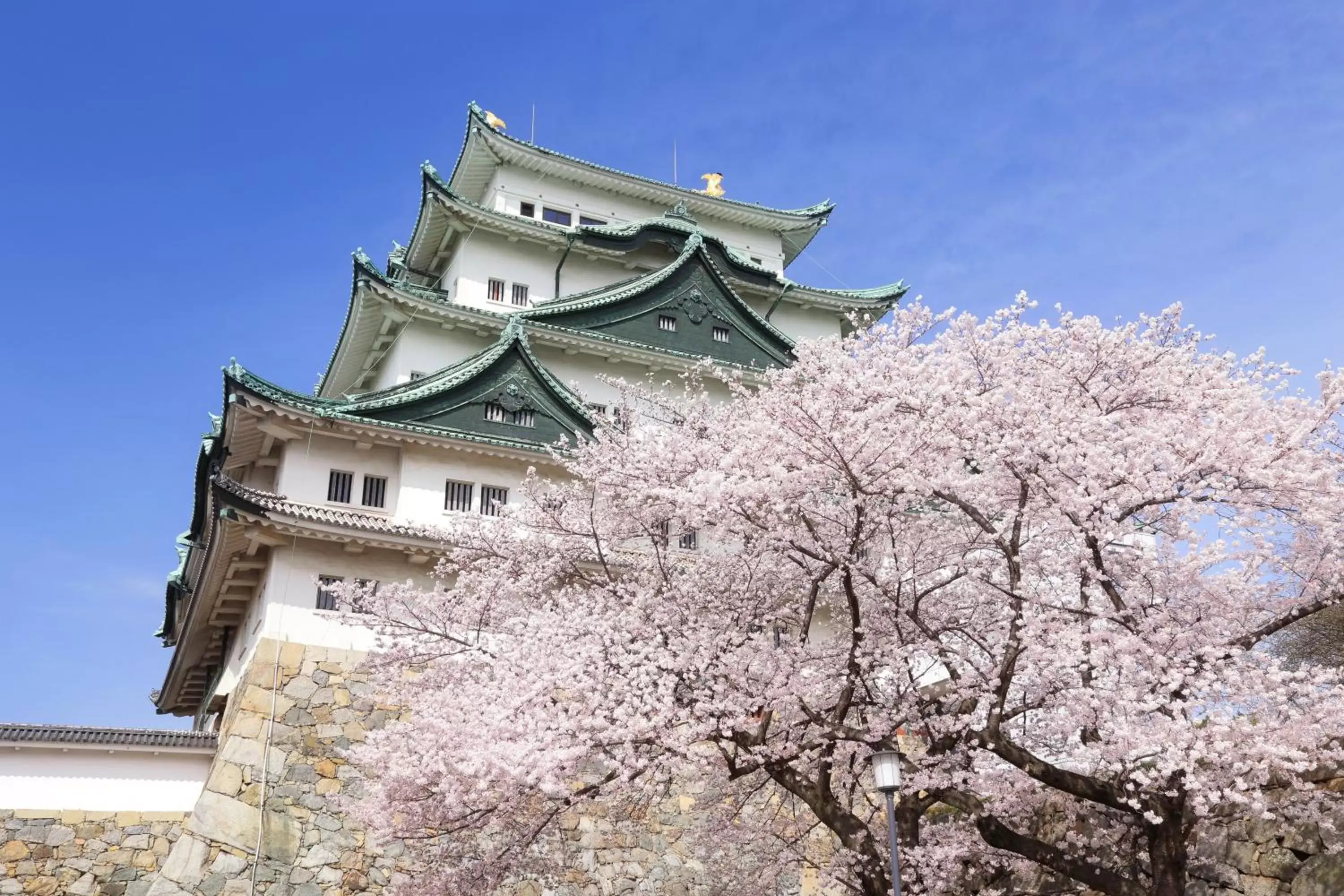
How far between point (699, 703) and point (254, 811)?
957 cm

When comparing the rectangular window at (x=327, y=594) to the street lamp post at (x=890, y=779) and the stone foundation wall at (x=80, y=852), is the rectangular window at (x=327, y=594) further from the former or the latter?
the street lamp post at (x=890, y=779)

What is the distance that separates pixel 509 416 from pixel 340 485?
389 cm

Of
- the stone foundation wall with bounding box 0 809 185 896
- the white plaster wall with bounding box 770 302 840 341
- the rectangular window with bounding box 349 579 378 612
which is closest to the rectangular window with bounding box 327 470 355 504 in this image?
the rectangular window with bounding box 349 579 378 612

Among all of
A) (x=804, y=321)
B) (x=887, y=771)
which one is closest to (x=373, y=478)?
(x=887, y=771)

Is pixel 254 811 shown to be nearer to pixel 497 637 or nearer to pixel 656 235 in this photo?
pixel 497 637

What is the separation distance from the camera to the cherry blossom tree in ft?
33.9

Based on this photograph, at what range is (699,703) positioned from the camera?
11.6 m

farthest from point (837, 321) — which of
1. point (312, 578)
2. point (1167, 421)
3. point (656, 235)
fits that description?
point (1167, 421)

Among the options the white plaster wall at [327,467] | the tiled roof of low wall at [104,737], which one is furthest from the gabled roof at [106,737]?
the white plaster wall at [327,467]

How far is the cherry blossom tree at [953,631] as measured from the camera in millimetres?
10344

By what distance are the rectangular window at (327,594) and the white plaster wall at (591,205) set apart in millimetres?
14486

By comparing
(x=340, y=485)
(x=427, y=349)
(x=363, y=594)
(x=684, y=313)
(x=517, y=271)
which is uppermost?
(x=517, y=271)

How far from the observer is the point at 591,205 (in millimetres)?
32344

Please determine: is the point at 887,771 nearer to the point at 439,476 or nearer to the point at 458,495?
the point at 458,495
